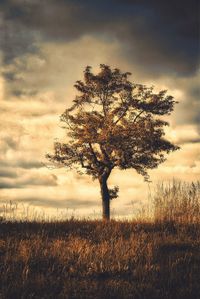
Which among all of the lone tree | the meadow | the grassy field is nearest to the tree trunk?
the lone tree

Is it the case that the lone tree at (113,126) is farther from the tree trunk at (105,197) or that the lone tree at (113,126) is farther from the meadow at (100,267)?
the meadow at (100,267)

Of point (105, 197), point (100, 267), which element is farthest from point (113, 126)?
point (100, 267)

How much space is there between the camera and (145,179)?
24.5m

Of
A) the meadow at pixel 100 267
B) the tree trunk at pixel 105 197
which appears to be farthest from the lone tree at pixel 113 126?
the meadow at pixel 100 267

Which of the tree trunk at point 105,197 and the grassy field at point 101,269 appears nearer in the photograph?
the grassy field at point 101,269

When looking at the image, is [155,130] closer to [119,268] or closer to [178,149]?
[178,149]

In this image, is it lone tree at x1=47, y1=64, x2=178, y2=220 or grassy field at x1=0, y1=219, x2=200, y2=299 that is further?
lone tree at x1=47, y1=64, x2=178, y2=220

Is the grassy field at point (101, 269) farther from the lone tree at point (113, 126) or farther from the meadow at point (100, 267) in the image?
the lone tree at point (113, 126)

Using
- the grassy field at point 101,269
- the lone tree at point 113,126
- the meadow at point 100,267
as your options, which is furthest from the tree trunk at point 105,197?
the grassy field at point 101,269

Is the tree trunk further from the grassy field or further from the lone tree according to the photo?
the grassy field

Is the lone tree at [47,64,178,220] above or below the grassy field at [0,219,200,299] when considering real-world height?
above

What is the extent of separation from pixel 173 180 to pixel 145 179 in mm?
9583

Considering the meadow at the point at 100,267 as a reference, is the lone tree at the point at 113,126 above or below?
above

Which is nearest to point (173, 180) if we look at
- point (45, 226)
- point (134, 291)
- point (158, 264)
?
point (45, 226)
